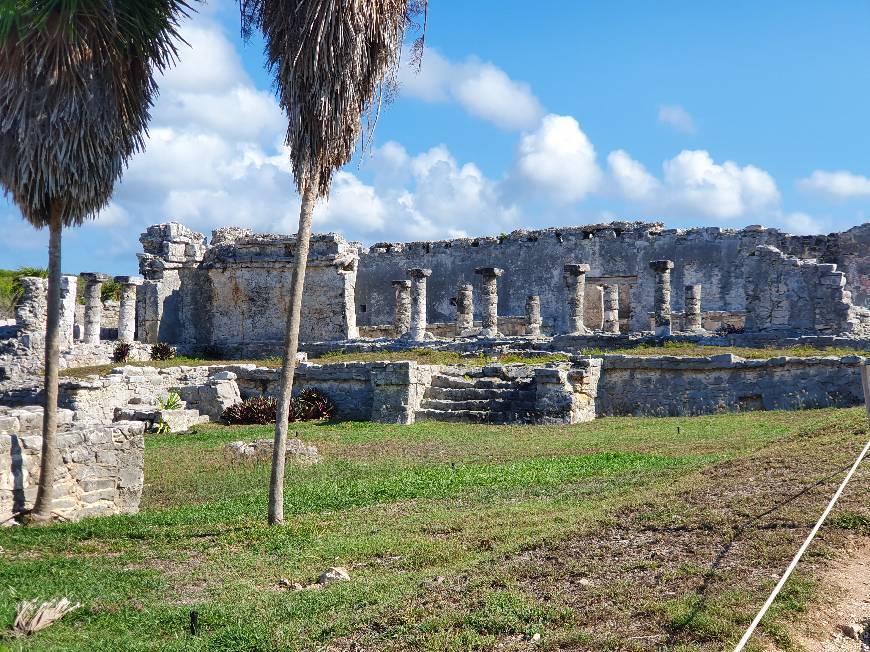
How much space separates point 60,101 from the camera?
853cm

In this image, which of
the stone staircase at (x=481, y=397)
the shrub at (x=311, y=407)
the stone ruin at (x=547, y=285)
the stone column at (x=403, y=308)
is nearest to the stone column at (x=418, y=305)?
the stone ruin at (x=547, y=285)

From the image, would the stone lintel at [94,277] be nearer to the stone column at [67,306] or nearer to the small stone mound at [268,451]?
the stone column at [67,306]

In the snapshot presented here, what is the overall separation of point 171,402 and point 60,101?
10.6 metres

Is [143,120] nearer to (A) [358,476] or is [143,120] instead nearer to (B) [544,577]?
(A) [358,476]

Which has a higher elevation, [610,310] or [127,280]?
[127,280]

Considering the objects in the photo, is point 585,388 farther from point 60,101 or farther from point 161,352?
point 161,352

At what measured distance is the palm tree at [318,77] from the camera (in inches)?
311

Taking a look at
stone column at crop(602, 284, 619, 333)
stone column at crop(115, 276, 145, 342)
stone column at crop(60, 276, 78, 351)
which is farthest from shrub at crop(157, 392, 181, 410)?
stone column at crop(602, 284, 619, 333)

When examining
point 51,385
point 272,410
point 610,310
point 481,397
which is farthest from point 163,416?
point 610,310

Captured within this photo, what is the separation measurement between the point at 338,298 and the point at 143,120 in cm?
2042

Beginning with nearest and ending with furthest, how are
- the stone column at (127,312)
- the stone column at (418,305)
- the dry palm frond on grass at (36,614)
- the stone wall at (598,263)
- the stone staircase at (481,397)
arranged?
the dry palm frond on grass at (36,614) → the stone staircase at (481,397) → the stone column at (418,305) → the stone column at (127,312) → the stone wall at (598,263)

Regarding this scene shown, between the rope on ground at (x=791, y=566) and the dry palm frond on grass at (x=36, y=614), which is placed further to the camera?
the dry palm frond on grass at (x=36, y=614)

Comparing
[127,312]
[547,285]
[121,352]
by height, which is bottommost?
[121,352]

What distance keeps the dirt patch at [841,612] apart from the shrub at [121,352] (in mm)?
A: 24680
